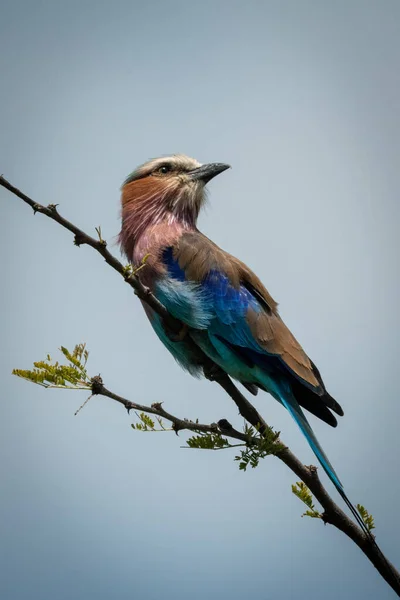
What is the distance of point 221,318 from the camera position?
513cm

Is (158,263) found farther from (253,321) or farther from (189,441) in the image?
(189,441)

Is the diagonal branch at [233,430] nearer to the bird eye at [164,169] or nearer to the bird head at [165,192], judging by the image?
the bird head at [165,192]

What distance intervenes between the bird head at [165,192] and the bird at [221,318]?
0.18 feet

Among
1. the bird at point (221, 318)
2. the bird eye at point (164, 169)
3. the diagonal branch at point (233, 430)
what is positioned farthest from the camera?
the bird eye at point (164, 169)

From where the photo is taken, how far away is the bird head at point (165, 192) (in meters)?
5.97

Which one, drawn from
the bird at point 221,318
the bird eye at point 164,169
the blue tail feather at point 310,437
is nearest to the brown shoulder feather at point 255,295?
the bird at point 221,318

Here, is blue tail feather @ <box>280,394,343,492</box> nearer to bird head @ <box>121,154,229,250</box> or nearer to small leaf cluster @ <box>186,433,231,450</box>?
small leaf cluster @ <box>186,433,231,450</box>

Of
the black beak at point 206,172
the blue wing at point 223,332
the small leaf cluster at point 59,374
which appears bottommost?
the small leaf cluster at point 59,374

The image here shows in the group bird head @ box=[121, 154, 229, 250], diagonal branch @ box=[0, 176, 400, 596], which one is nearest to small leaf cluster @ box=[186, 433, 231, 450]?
diagonal branch @ box=[0, 176, 400, 596]

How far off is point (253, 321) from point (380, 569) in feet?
6.50

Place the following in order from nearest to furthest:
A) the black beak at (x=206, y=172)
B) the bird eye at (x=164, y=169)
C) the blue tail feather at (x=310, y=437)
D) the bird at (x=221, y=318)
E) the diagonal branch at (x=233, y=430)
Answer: the diagonal branch at (x=233, y=430), the blue tail feather at (x=310, y=437), the bird at (x=221, y=318), the black beak at (x=206, y=172), the bird eye at (x=164, y=169)

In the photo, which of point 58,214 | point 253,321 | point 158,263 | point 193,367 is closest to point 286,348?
point 253,321

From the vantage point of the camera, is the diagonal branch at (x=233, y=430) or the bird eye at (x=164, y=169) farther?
the bird eye at (x=164, y=169)

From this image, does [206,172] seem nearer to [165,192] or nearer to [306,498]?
[165,192]
